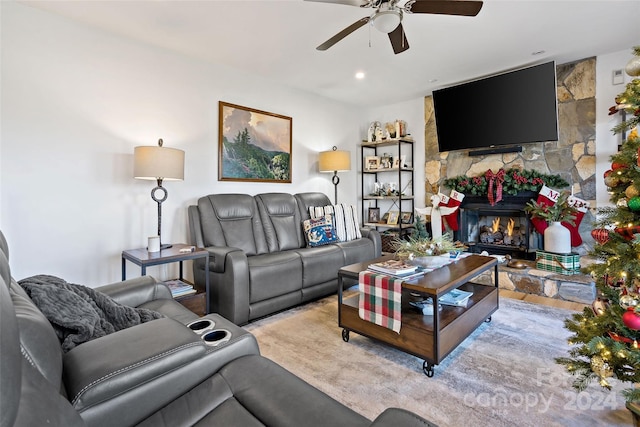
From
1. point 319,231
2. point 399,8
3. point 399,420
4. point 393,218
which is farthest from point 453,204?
point 399,420

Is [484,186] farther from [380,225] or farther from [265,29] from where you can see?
[265,29]

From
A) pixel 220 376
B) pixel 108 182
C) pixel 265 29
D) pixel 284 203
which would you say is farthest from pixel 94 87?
pixel 220 376

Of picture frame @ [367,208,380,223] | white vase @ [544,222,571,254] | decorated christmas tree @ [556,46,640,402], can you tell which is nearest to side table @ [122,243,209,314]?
decorated christmas tree @ [556,46,640,402]

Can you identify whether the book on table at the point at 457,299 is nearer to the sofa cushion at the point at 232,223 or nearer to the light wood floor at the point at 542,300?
the light wood floor at the point at 542,300

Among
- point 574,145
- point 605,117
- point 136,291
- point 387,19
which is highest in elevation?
point 387,19

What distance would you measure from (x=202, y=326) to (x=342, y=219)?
8.01 ft

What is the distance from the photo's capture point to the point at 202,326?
1.27 meters

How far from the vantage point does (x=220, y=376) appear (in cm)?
103

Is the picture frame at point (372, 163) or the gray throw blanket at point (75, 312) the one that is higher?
the picture frame at point (372, 163)

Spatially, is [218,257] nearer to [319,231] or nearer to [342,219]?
[319,231]

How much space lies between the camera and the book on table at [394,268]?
1.97 m

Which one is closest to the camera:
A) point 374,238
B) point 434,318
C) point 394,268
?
point 434,318

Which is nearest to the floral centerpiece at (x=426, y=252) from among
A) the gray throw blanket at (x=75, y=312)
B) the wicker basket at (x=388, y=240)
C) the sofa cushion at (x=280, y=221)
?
the sofa cushion at (x=280, y=221)

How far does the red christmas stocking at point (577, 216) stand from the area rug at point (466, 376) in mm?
1277
